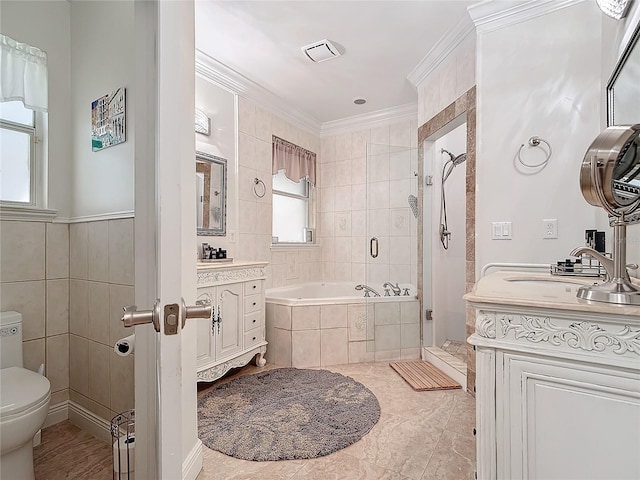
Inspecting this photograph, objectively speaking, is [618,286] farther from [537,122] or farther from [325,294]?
[325,294]

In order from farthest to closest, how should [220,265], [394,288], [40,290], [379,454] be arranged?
[394,288] → [220,265] → [379,454] → [40,290]

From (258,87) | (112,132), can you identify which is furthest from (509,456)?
(258,87)

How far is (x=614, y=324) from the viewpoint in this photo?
2.82 feet

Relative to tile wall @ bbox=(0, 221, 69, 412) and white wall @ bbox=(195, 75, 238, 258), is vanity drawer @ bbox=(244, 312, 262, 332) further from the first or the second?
tile wall @ bbox=(0, 221, 69, 412)

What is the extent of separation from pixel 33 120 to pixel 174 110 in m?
0.48

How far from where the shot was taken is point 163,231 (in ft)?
2.00

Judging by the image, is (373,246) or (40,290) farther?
(373,246)

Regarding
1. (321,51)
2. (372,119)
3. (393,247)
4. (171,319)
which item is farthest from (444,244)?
(171,319)

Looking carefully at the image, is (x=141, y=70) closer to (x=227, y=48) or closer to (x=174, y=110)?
(x=174, y=110)

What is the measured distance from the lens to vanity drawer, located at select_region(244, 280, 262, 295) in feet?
8.92

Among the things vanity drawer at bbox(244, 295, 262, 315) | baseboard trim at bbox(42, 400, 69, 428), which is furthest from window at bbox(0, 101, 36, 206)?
vanity drawer at bbox(244, 295, 262, 315)

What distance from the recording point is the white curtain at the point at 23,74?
2.45ft

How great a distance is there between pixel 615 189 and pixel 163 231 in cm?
121

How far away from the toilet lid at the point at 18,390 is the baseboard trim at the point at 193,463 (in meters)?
0.83
